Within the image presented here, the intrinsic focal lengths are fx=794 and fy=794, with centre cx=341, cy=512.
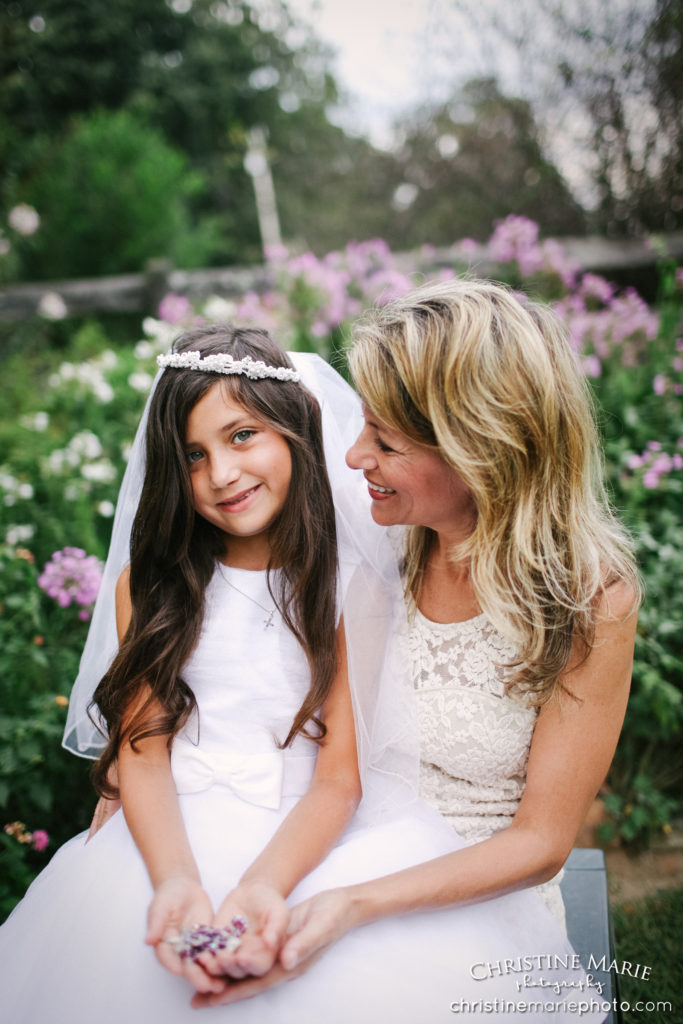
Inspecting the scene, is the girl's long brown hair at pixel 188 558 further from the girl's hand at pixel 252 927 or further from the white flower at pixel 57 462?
the white flower at pixel 57 462

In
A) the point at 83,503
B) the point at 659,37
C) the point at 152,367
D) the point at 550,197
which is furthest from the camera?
the point at 550,197

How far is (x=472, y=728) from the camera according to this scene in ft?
5.76

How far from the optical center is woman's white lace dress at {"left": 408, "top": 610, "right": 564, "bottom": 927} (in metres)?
1.73

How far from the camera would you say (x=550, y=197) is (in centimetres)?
735

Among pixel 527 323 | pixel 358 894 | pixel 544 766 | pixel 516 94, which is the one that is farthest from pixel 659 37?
pixel 358 894

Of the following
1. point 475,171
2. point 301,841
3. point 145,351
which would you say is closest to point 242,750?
point 301,841

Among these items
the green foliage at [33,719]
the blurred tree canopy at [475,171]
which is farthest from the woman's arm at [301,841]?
the blurred tree canopy at [475,171]

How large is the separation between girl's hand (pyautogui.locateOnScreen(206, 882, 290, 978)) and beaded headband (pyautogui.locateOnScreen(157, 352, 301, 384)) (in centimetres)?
112

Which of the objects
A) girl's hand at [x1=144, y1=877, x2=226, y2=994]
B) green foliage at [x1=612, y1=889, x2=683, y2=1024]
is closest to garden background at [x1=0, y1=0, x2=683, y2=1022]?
green foliage at [x1=612, y1=889, x2=683, y2=1024]

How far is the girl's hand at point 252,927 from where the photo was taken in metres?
1.32

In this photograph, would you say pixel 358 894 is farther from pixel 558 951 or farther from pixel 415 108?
pixel 415 108

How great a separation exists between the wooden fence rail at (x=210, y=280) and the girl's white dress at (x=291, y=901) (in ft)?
10.8

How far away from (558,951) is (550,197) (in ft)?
23.1

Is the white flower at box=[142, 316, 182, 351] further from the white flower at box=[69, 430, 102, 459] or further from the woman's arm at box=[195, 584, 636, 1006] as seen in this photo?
the woman's arm at box=[195, 584, 636, 1006]
